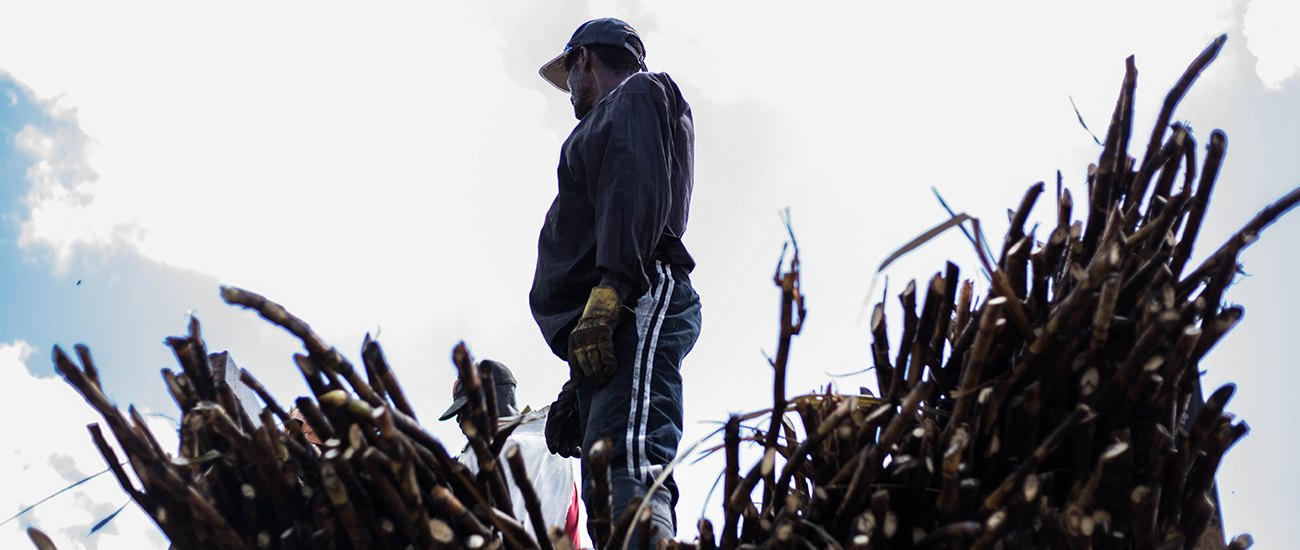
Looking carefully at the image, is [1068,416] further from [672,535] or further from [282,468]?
[282,468]

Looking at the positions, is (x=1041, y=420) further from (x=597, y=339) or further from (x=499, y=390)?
(x=499, y=390)

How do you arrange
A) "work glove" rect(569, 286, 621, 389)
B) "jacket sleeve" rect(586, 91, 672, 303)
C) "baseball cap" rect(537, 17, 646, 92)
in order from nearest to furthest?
"work glove" rect(569, 286, 621, 389) → "jacket sleeve" rect(586, 91, 672, 303) → "baseball cap" rect(537, 17, 646, 92)

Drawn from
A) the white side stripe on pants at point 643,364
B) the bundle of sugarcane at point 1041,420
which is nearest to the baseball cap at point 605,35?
the white side stripe on pants at point 643,364

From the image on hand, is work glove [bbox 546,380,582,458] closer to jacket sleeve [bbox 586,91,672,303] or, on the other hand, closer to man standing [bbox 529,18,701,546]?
man standing [bbox 529,18,701,546]

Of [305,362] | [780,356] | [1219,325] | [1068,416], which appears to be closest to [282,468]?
[305,362]

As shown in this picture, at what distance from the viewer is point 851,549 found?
5.86 feet

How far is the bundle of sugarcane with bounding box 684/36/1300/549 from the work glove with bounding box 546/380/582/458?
1.04m

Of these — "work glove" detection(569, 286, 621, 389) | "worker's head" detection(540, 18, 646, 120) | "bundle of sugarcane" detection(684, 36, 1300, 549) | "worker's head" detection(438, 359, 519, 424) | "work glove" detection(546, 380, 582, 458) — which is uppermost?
"worker's head" detection(540, 18, 646, 120)

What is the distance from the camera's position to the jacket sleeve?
287cm

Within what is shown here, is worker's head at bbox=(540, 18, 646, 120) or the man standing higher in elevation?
worker's head at bbox=(540, 18, 646, 120)

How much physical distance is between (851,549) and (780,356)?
0.34m

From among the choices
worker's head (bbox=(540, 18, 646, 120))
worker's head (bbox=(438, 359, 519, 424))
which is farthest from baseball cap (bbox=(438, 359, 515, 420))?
worker's head (bbox=(540, 18, 646, 120))

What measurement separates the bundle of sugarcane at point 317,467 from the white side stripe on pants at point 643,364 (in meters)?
0.59

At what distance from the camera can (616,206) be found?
9.63 feet
